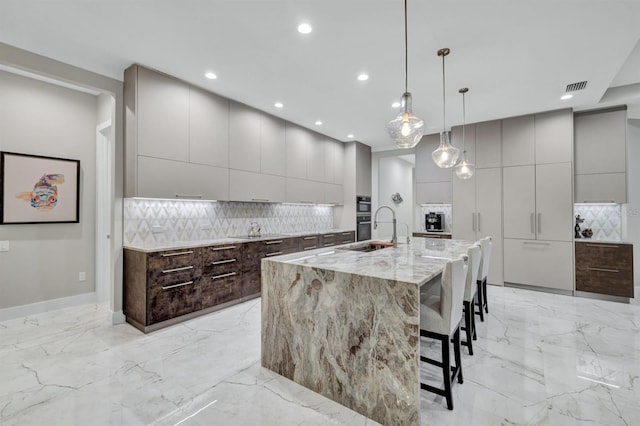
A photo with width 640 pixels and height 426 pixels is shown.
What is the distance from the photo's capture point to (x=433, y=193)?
5.64m

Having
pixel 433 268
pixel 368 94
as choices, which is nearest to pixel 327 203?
pixel 368 94

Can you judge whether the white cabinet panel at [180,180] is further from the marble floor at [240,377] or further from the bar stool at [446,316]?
the bar stool at [446,316]

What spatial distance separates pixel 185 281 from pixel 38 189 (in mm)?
2195

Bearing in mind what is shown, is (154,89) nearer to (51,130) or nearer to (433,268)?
(51,130)

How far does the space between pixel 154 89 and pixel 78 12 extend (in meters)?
0.97

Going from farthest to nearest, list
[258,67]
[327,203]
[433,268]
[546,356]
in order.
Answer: [327,203]
[258,67]
[546,356]
[433,268]

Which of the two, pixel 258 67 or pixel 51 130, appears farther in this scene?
pixel 51 130

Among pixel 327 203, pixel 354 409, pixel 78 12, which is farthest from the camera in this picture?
pixel 327 203

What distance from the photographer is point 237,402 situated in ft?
6.25

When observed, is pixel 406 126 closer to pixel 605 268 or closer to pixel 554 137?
pixel 554 137

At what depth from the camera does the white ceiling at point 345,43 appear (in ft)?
7.29

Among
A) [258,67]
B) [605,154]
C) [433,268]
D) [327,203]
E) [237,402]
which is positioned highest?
[258,67]

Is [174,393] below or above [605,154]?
below

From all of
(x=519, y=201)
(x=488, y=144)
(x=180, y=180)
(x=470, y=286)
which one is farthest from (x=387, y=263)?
(x=488, y=144)
